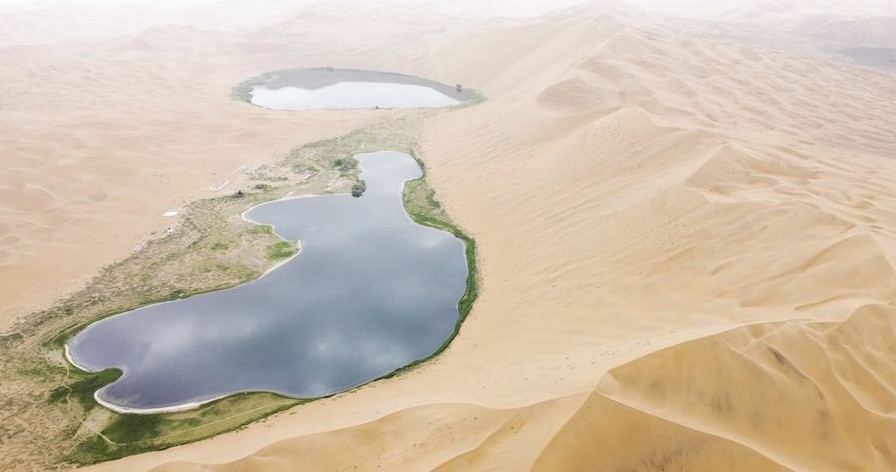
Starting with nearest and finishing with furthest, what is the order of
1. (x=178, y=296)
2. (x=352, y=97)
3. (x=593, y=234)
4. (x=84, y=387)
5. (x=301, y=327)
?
(x=84, y=387) < (x=301, y=327) < (x=178, y=296) < (x=593, y=234) < (x=352, y=97)

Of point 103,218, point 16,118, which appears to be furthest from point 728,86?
point 16,118

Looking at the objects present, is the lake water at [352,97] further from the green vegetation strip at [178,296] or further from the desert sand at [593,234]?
the green vegetation strip at [178,296]

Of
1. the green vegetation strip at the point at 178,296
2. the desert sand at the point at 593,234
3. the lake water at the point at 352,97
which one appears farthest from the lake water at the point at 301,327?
the lake water at the point at 352,97

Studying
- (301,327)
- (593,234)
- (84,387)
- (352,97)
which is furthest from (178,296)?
(352,97)

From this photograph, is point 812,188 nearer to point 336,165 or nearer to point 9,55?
point 336,165

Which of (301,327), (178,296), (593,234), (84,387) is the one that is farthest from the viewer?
(593,234)

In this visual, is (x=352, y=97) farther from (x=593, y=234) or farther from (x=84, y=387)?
(x=84, y=387)
